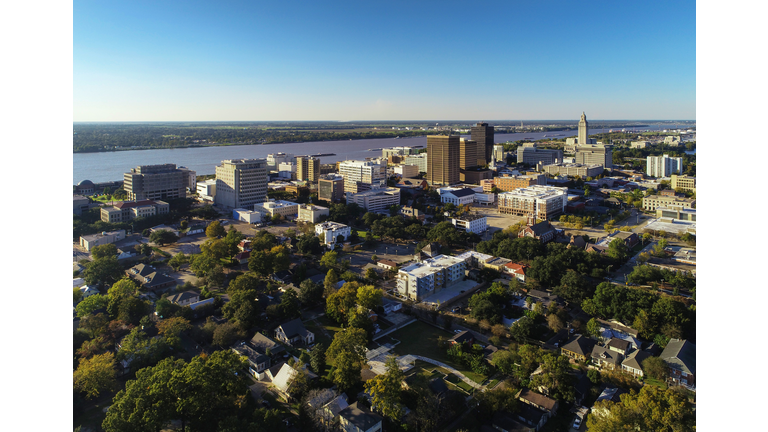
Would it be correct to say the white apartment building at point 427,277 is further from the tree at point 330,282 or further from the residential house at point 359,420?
the residential house at point 359,420

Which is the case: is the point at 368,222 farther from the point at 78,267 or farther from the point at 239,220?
the point at 78,267

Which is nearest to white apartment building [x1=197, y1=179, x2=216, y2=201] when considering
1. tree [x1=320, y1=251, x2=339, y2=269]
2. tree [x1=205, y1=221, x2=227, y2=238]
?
tree [x1=205, y1=221, x2=227, y2=238]

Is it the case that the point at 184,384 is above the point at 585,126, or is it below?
below

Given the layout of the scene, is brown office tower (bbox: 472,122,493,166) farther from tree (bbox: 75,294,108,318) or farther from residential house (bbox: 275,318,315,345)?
tree (bbox: 75,294,108,318)

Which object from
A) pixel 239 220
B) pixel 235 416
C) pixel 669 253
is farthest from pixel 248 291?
pixel 669 253

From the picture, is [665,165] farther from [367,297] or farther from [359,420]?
[359,420]

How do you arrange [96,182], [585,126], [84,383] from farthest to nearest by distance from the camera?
[585,126], [96,182], [84,383]
